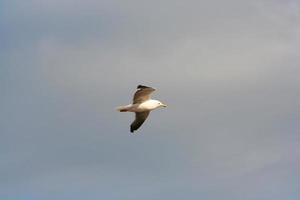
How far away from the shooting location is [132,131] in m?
107

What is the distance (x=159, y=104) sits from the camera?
10556cm

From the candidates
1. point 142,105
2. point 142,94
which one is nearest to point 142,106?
point 142,105

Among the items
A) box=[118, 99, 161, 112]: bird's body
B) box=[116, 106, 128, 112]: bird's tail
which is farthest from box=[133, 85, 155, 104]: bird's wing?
box=[116, 106, 128, 112]: bird's tail

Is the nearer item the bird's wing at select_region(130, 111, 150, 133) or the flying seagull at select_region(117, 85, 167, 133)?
the flying seagull at select_region(117, 85, 167, 133)

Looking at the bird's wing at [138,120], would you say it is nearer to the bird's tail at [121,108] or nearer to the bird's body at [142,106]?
the bird's body at [142,106]

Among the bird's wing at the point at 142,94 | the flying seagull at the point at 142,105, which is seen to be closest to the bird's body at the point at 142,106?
the flying seagull at the point at 142,105

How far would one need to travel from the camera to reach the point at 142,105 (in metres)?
104

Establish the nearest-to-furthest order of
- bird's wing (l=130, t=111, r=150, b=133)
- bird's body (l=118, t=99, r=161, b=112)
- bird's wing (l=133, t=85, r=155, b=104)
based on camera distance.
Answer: bird's wing (l=133, t=85, r=155, b=104)
bird's body (l=118, t=99, r=161, b=112)
bird's wing (l=130, t=111, r=150, b=133)

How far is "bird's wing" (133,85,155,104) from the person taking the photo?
338ft

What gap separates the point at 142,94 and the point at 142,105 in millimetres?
1037

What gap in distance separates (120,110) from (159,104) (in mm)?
3956

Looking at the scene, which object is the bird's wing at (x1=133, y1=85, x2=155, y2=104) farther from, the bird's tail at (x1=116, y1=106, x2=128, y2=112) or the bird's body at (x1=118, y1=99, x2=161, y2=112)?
the bird's tail at (x1=116, y1=106, x2=128, y2=112)

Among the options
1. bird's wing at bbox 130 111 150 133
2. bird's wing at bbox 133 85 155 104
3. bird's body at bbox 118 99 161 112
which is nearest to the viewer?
bird's wing at bbox 133 85 155 104

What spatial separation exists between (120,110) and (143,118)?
4194 millimetres
